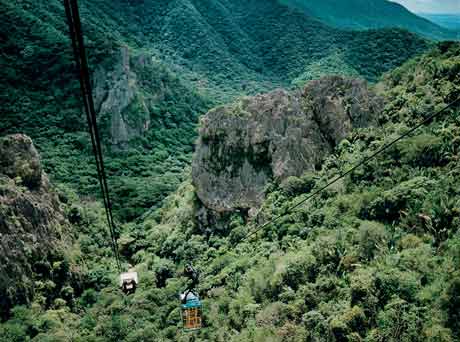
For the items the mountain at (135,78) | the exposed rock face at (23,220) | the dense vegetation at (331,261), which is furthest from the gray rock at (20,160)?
the dense vegetation at (331,261)

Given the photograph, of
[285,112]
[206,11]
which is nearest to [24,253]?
[285,112]

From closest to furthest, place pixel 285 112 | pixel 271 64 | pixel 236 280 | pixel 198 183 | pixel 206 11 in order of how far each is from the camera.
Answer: pixel 236 280
pixel 285 112
pixel 198 183
pixel 271 64
pixel 206 11

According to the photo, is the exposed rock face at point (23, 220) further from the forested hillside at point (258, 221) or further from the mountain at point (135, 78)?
the mountain at point (135, 78)

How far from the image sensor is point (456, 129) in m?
34.2

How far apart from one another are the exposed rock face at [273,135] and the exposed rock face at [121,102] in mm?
43515

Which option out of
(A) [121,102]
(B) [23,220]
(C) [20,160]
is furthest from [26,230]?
(A) [121,102]

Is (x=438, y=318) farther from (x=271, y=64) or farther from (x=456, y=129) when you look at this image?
(x=271, y=64)

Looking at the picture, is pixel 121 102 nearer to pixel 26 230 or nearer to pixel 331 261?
pixel 26 230

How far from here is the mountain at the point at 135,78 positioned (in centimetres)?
7406

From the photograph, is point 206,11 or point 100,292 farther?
point 206,11

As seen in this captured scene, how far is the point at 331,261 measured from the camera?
31.6m

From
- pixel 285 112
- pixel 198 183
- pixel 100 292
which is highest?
pixel 285 112

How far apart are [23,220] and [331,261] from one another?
87.1ft

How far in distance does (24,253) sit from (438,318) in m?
32.0
